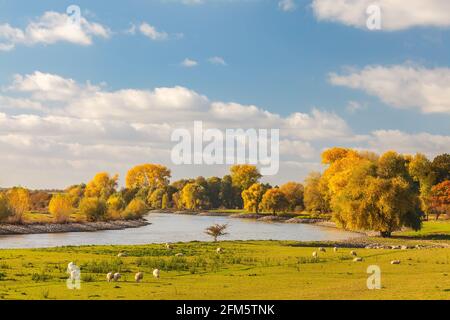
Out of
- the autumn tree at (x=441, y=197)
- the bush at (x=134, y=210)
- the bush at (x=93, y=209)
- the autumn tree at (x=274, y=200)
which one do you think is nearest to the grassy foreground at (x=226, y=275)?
the bush at (x=93, y=209)

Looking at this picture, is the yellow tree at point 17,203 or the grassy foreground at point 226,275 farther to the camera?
the yellow tree at point 17,203

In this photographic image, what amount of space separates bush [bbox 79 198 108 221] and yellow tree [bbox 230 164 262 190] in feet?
266

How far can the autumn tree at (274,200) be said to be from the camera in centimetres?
14675

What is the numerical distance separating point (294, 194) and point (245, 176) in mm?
34521

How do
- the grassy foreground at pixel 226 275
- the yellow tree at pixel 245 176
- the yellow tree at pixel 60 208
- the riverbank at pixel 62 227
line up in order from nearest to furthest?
the grassy foreground at pixel 226 275 → the riverbank at pixel 62 227 → the yellow tree at pixel 60 208 → the yellow tree at pixel 245 176

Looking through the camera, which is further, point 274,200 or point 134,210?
point 274,200

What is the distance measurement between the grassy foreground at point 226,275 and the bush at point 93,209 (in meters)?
63.0

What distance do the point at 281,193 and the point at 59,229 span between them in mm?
72709

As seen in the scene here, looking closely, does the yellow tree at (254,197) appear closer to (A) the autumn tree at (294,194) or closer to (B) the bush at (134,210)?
(A) the autumn tree at (294,194)

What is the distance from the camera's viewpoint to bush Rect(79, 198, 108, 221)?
352 feet

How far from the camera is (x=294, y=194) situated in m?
155

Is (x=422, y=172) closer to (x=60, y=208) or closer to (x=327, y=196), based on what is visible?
(x=327, y=196)

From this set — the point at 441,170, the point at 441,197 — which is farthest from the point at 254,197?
the point at 441,197
